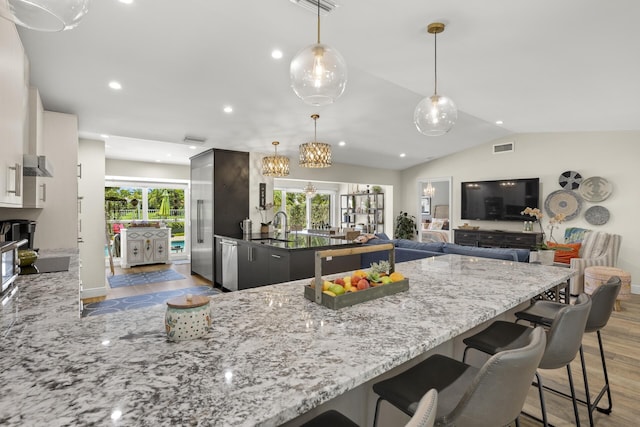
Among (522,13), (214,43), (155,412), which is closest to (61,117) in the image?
(214,43)

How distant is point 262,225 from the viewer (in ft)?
20.1

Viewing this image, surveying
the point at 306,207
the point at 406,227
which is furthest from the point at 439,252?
the point at 306,207

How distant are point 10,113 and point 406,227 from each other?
26.1 ft

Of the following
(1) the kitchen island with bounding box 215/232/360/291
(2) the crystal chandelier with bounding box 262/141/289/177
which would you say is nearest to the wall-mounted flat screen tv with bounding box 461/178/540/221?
(1) the kitchen island with bounding box 215/232/360/291

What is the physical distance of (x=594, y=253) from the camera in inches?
205

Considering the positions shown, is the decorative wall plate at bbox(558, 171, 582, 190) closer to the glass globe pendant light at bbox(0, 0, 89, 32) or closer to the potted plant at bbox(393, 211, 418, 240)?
the potted plant at bbox(393, 211, 418, 240)

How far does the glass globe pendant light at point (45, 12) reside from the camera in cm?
100

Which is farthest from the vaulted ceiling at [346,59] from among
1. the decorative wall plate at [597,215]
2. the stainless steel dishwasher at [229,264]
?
the stainless steel dishwasher at [229,264]

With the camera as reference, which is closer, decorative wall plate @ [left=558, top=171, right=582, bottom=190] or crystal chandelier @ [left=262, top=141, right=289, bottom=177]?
crystal chandelier @ [left=262, top=141, right=289, bottom=177]

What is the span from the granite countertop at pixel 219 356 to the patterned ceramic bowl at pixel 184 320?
3 centimetres

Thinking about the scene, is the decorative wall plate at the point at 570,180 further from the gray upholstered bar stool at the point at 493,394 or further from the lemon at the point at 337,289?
the lemon at the point at 337,289

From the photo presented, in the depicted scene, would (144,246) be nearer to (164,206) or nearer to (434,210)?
(164,206)

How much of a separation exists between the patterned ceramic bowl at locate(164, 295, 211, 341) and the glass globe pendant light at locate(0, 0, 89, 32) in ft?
3.23

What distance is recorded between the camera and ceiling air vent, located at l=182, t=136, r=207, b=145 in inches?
202
